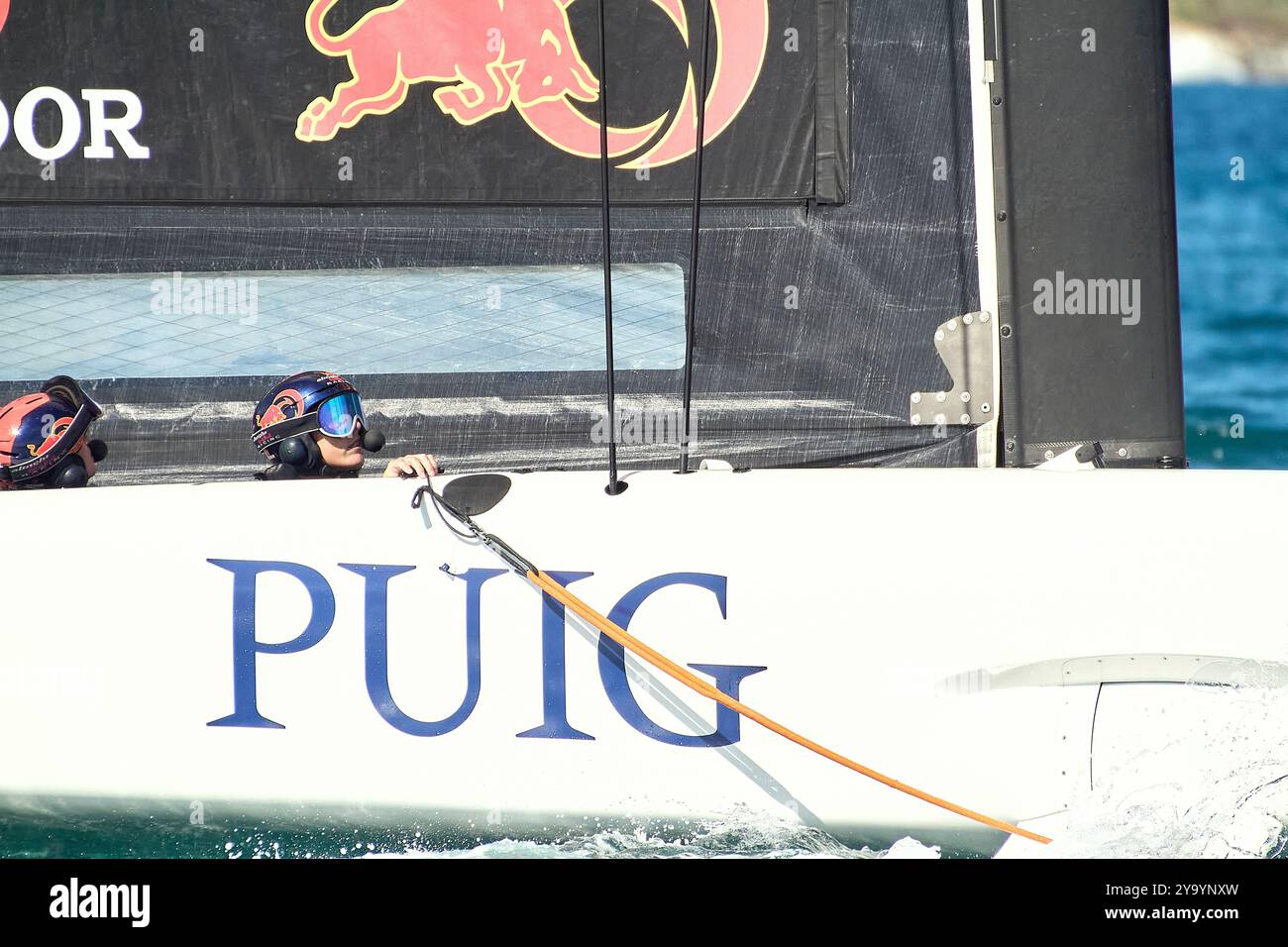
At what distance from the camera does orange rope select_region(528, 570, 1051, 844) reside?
213 centimetres

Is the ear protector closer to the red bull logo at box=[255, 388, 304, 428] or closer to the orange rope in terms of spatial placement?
the red bull logo at box=[255, 388, 304, 428]

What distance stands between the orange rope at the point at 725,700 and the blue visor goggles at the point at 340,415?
0.66 meters

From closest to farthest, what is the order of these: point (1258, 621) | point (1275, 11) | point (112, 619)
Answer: point (1258, 621) < point (112, 619) < point (1275, 11)

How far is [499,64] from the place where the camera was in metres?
2.74

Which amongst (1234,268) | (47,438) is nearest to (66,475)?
(47,438)

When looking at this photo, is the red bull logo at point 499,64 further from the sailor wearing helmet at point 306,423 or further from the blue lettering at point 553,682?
the blue lettering at point 553,682

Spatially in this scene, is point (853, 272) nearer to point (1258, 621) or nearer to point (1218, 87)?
point (1258, 621)

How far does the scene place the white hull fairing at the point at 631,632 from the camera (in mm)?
2148

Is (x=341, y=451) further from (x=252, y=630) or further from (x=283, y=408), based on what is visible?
(x=252, y=630)

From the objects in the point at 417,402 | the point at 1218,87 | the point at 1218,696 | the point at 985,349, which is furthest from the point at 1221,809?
the point at 1218,87

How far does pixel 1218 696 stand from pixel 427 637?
4.08 feet

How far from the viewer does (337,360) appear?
2.95 meters

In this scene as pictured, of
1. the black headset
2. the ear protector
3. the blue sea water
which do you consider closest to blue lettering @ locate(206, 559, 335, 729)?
the black headset

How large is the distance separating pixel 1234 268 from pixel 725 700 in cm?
719
